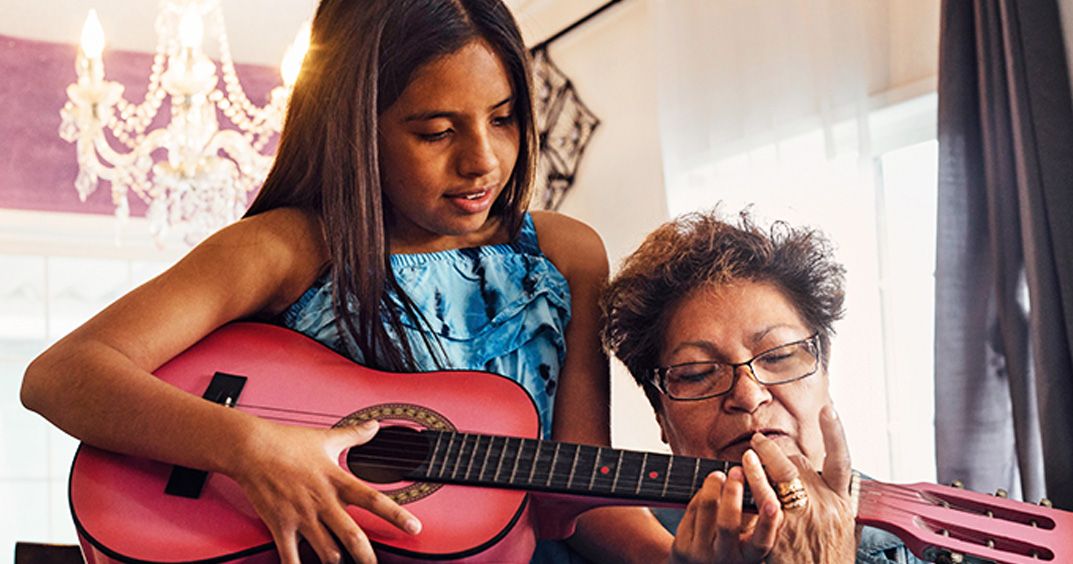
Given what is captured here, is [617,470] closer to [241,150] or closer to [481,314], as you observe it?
[481,314]

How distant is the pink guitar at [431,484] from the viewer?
1.11 meters

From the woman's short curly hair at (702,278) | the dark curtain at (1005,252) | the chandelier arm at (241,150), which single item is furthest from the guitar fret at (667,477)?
the chandelier arm at (241,150)

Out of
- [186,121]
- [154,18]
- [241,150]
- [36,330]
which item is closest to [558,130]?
[241,150]

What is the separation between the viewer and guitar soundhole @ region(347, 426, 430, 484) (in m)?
1.24

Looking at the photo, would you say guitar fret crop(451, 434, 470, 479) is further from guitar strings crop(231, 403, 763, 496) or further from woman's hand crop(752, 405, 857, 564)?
woman's hand crop(752, 405, 857, 564)

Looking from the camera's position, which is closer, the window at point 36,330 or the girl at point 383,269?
the girl at point 383,269

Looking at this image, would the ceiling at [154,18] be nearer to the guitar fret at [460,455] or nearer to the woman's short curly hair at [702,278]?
the woman's short curly hair at [702,278]

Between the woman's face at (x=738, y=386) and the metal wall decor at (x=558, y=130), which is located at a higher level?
the metal wall decor at (x=558, y=130)

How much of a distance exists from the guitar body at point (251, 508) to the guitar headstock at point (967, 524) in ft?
1.12

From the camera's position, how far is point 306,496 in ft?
3.75

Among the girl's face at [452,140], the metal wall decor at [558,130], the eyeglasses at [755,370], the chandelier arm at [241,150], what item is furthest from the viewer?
the metal wall decor at [558,130]

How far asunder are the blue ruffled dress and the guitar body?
0.05 metres

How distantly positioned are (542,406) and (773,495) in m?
0.43

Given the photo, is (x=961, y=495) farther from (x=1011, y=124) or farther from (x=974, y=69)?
(x=974, y=69)
